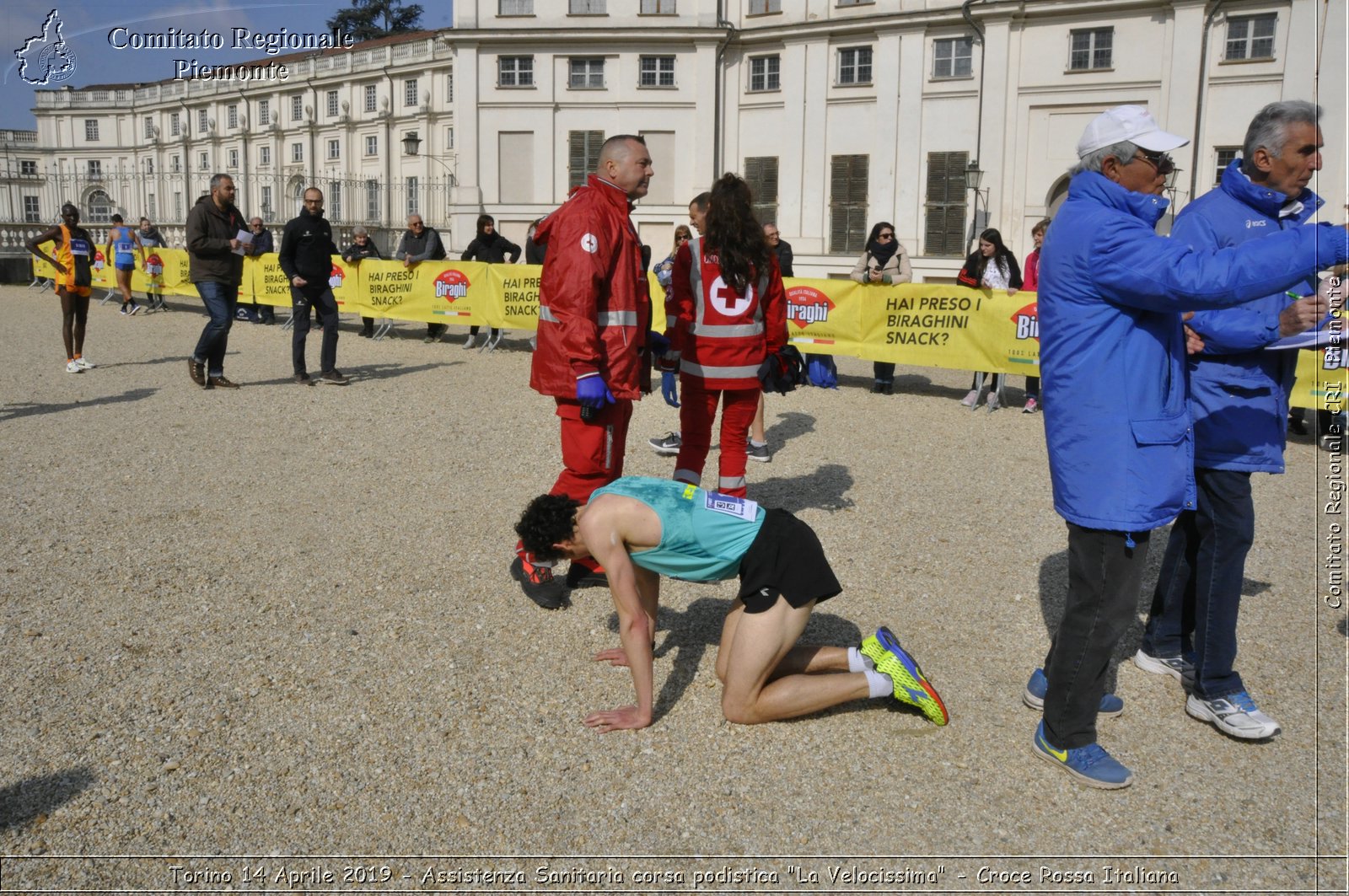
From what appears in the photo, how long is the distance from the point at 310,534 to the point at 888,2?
108 feet

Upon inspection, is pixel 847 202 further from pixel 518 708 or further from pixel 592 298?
pixel 518 708

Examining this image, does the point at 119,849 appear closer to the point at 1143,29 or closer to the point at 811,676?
the point at 811,676

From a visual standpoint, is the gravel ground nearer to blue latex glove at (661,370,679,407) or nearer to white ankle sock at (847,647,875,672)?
white ankle sock at (847,647,875,672)

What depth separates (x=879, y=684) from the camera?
13.1 ft

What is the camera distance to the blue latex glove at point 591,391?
484 centimetres

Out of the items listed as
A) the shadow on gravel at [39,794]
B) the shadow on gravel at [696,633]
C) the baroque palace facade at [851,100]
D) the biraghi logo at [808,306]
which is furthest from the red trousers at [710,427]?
the baroque palace facade at [851,100]

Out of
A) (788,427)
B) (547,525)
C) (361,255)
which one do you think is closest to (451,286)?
(361,255)

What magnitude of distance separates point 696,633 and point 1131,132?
9.30 ft

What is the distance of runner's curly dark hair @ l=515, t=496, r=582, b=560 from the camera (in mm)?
3816

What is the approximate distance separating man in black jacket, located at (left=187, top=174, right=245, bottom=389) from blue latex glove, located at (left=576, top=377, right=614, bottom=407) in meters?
7.30

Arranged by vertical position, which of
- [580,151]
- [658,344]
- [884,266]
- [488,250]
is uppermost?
[580,151]

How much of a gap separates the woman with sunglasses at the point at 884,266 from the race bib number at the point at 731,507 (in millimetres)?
9013

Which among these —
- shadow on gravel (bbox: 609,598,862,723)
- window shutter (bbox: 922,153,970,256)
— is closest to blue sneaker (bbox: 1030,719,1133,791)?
shadow on gravel (bbox: 609,598,862,723)

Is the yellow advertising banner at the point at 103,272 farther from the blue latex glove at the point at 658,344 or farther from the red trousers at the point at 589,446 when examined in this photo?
the red trousers at the point at 589,446
